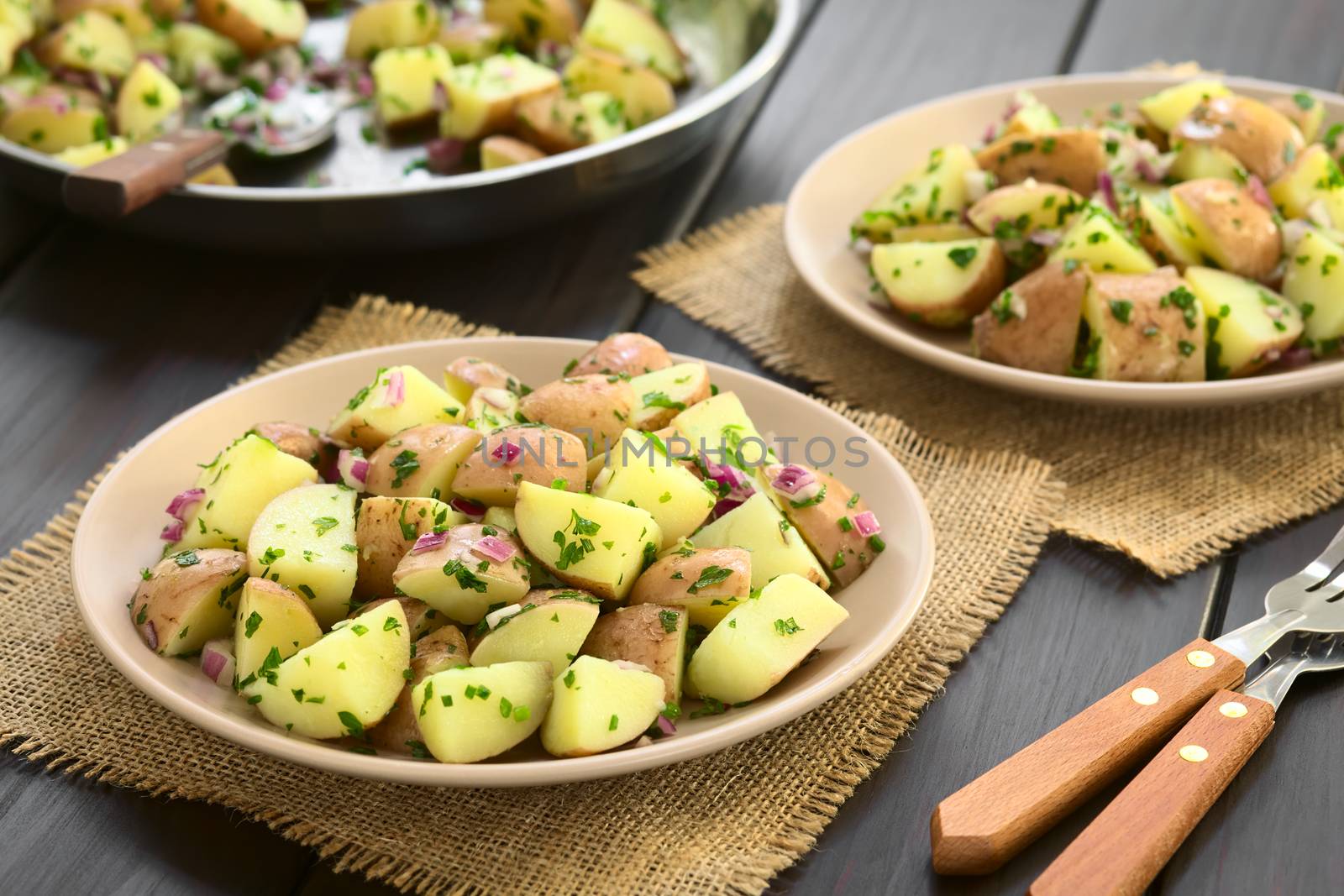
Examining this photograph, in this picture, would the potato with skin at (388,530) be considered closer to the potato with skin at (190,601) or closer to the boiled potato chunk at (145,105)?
the potato with skin at (190,601)

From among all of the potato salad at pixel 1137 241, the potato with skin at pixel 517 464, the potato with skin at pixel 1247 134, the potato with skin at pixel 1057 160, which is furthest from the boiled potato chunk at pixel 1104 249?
the potato with skin at pixel 517 464

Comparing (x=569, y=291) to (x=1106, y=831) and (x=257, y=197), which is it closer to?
(x=257, y=197)

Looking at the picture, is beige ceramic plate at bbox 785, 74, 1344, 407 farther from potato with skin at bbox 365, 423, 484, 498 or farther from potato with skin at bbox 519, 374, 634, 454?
potato with skin at bbox 365, 423, 484, 498

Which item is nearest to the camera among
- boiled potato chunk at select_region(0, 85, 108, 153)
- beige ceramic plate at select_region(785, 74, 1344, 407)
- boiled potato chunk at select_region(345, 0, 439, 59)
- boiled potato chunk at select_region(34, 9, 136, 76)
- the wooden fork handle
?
the wooden fork handle

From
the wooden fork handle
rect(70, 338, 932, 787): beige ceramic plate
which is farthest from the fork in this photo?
rect(70, 338, 932, 787): beige ceramic plate

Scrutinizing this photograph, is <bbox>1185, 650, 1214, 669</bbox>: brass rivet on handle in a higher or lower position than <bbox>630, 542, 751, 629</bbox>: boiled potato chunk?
lower

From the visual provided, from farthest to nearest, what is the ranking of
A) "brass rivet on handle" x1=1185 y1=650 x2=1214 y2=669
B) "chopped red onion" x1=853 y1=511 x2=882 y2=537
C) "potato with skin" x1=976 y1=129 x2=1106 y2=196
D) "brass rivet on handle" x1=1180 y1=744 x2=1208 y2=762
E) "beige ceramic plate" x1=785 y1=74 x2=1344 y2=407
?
"potato with skin" x1=976 y1=129 x2=1106 y2=196, "beige ceramic plate" x1=785 y1=74 x2=1344 y2=407, "chopped red onion" x1=853 y1=511 x2=882 y2=537, "brass rivet on handle" x1=1185 y1=650 x2=1214 y2=669, "brass rivet on handle" x1=1180 y1=744 x2=1208 y2=762

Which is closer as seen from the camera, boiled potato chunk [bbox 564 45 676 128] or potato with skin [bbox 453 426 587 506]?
potato with skin [bbox 453 426 587 506]

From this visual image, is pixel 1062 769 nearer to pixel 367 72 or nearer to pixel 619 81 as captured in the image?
pixel 619 81
